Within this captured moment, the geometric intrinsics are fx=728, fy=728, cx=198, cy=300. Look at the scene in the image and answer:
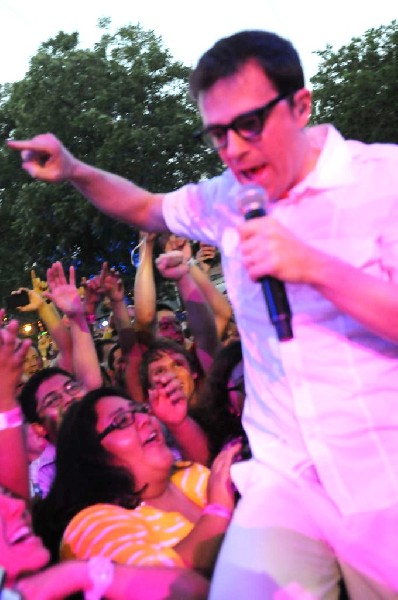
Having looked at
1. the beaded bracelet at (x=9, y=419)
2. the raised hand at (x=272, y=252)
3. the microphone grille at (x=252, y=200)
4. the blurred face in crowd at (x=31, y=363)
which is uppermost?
the microphone grille at (x=252, y=200)

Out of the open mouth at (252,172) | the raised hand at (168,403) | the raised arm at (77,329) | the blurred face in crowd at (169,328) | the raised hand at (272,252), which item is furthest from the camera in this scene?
the blurred face in crowd at (169,328)

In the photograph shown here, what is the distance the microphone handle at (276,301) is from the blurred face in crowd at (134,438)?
151 cm

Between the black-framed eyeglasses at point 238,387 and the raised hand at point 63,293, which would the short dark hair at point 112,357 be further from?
the black-framed eyeglasses at point 238,387

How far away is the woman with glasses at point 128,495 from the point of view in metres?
2.78

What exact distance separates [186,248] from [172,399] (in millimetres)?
1862

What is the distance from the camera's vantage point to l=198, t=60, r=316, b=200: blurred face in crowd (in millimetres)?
2107

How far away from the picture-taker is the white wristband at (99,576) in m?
2.47

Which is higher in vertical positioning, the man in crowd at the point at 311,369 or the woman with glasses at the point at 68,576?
the man in crowd at the point at 311,369

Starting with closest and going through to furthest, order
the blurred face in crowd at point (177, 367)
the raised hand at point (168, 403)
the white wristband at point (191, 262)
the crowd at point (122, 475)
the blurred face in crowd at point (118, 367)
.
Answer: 1. the crowd at point (122, 475)
2. the raised hand at point (168, 403)
3. the blurred face in crowd at point (177, 367)
4. the white wristband at point (191, 262)
5. the blurred face in crowd at point (118, 367)

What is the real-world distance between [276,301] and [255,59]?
757 mm

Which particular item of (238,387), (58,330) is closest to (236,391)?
(238,387)

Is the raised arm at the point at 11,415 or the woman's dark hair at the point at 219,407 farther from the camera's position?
the woman's dark hair at the point at 219,407

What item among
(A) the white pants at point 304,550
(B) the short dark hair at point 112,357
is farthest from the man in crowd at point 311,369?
(B) the short dark hair at point 112,357

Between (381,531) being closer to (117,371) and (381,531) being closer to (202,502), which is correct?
(202,502)
